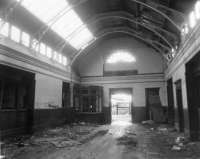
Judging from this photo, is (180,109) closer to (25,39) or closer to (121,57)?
(121,57)

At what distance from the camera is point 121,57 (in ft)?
51.8

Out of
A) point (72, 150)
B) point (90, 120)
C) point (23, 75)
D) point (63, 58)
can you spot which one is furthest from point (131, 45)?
point (72, 150)

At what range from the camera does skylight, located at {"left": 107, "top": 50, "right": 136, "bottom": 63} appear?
15625 millimetres

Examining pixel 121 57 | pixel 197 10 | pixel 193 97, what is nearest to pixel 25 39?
pixel 197 10

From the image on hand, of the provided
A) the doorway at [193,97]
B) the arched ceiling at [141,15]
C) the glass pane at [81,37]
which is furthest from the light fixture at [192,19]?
the glass pane at [81,37]

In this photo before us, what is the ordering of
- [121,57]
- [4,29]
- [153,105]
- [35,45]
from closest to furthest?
[4,29] → [35,45] → [153,105] → [121,57]

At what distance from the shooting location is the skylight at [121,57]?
15625 mm

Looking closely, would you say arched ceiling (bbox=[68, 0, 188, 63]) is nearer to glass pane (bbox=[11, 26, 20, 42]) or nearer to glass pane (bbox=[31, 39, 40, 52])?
glass pane (bbox=[31, 39, 40, 52])

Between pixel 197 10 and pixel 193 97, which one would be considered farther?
pixel 193 97

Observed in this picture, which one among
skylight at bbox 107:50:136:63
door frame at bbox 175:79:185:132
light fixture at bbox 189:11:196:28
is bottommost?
door frame at bbox 175:79:185:132

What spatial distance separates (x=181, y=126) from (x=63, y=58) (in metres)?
8.59

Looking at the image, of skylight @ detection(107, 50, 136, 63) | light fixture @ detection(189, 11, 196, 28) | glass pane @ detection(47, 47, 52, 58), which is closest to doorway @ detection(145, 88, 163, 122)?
skylight @ detection(107, 50, 136, 63)

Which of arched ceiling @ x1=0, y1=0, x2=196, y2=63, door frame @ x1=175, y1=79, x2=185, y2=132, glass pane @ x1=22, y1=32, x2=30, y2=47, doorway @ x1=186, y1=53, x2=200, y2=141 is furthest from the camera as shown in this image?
door frame @ x1=175, y1=79, x2=185, y2=132

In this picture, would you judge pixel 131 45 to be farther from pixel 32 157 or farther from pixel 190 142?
pixel 32 157
